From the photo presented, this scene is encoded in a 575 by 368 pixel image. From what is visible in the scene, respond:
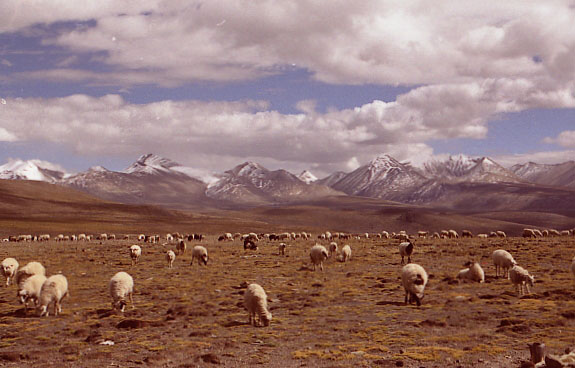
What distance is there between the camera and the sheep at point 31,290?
23.7m

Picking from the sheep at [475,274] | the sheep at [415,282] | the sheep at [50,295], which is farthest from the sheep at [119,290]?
the sheep at [475,274]

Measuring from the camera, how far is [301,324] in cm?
2111

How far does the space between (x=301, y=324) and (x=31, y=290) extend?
14598 millimetres

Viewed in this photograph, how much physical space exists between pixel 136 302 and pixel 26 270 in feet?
23.7

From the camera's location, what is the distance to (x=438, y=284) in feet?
99.7

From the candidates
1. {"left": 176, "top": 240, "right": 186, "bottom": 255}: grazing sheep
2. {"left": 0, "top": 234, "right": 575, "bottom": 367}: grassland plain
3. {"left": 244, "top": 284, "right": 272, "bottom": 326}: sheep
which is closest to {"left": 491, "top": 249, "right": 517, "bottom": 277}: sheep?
{"left": 0, "top": 234, "right": 575, "bottom": 367}: grassland plain

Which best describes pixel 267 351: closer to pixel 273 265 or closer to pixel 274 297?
pixel 274 297

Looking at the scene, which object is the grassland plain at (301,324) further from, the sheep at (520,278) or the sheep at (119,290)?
the sheep at (520,278)

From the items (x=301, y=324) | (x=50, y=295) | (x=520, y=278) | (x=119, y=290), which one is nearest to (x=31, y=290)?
(x=50, y=295)

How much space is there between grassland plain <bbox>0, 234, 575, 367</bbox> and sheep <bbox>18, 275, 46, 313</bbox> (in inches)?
34.4

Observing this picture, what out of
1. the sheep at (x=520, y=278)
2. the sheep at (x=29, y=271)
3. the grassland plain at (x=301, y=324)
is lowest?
the grassland plain at (x=301, y=324)

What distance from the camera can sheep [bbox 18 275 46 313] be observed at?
77.8 feet

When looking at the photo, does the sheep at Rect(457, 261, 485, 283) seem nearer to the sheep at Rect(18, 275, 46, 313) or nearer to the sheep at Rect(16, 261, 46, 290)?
the sheep at Rect(18, 275, 46, 313)

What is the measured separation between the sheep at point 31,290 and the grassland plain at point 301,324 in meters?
0.87
